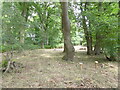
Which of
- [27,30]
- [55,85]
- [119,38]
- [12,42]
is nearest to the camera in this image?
[55,85]

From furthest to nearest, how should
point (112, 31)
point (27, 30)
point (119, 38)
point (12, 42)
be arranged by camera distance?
point (112, 31)
point (119, 38)
point (27, 30)
point (12, 42)

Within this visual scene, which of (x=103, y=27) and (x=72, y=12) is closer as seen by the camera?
(x=103, y=27)

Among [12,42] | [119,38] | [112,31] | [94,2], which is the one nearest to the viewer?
[12,42]

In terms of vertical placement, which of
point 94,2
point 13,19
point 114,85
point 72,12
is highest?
point 94,2

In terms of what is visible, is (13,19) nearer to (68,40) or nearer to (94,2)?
(68,40)

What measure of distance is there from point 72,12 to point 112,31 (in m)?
3.31

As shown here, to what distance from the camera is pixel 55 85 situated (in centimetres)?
253

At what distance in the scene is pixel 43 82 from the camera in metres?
2.68

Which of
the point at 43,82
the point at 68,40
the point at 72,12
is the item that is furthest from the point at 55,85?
the point at 72,12

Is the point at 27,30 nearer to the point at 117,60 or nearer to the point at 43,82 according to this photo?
the point at 43,82

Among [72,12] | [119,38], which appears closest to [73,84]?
[119,38]

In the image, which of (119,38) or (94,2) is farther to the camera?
(94,2)

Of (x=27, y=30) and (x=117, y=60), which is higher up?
(x=27, y=30)

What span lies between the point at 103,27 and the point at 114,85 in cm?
280
